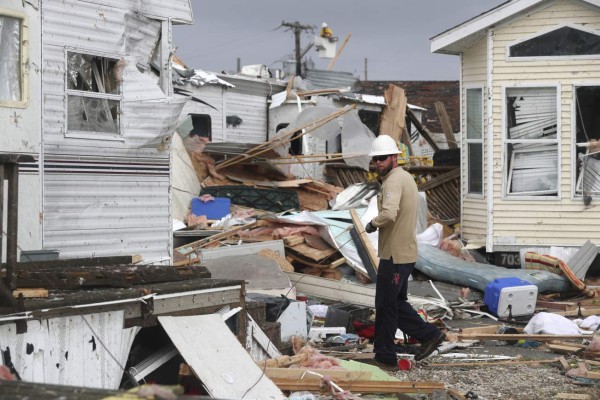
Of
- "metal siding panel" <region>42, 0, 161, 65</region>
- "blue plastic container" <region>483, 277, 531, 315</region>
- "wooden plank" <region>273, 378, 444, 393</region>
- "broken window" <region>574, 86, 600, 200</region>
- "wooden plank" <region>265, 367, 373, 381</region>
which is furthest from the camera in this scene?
"broken window" <region>574, 86, 600, 200</region>

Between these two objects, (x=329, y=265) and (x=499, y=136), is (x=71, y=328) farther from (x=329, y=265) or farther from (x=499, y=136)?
(x=499, y=136)

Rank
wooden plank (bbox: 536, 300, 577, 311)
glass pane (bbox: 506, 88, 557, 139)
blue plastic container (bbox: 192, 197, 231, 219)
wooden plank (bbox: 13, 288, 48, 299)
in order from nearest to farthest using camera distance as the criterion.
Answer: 1. wooden plank (bbox: 13, 288, 48, 299)
2. wooden plank (bbox: 536, 300, 577, 311)
3. glass pane (bbox: 506, 88, 557, 139)
4. blue plastic container (bbox: 192, 197, 231, 219)

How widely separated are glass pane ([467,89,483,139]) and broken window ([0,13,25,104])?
9005 mm

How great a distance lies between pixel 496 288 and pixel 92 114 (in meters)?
5.34

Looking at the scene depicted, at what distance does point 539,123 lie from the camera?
16.3 meters

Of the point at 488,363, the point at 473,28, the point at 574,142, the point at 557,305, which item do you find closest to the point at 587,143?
the point at 574,142

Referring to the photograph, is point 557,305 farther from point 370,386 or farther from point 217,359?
point 217,359

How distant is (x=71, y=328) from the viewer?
6.66m

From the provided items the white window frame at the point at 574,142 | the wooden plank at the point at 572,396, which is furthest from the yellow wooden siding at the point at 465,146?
the wooden plank at the point at 572,396

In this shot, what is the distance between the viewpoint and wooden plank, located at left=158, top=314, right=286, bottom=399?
707 cm

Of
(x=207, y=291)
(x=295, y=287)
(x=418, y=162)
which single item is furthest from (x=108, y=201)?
(x=418, y=162)

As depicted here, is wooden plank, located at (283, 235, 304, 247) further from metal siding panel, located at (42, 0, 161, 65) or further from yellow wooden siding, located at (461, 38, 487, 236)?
metal siding panel, located at (42, 0, 161, 65)

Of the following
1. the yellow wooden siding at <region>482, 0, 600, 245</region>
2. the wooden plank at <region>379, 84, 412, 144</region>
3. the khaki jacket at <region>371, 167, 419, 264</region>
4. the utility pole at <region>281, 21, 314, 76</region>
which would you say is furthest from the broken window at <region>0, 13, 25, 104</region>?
the utility pole at <region>281, 21, 314, 76</region>

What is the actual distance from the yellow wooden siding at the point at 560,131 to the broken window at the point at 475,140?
1.90 feet
